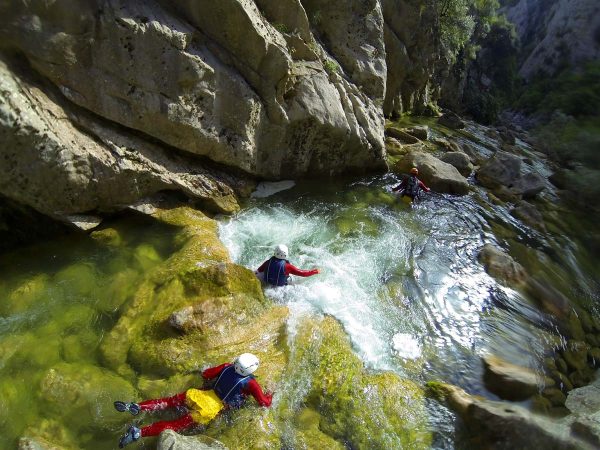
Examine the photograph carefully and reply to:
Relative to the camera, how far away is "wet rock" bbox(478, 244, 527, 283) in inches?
412

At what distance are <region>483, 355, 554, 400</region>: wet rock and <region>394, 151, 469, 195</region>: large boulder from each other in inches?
341

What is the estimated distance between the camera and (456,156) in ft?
58.5

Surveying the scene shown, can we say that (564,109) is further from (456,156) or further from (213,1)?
(213,1)

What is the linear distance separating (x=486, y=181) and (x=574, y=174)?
24.9 ft

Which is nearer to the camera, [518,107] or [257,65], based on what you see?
[257,65]

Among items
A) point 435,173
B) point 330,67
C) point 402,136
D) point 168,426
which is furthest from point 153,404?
point 402,136

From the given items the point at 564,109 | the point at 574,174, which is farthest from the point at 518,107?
the point at 574,174

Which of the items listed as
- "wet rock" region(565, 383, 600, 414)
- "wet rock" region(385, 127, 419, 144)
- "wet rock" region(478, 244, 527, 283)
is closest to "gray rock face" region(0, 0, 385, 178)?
"wet rock" region(478, 244, 527, 283)

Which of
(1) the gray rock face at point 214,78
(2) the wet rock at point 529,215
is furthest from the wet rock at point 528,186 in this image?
(1) the gray rock face at point 214,78

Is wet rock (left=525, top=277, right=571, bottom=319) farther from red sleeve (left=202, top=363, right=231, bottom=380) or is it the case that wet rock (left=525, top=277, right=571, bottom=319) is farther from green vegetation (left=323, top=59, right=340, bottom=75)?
green vegetation (left=323, top=59, right=340, bottom=75)

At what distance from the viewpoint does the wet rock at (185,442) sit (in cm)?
472

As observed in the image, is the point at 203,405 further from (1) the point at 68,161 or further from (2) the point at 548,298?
(2) the point at 548,298

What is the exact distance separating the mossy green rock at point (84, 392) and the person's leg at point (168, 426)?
0.55 meters

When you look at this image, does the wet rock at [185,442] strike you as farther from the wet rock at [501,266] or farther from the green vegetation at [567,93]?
the green vegetation at [567,93]
